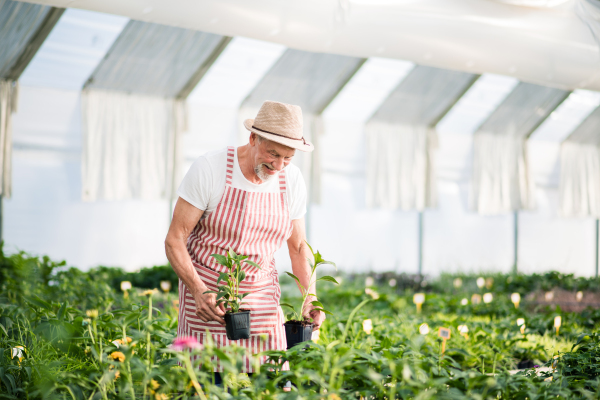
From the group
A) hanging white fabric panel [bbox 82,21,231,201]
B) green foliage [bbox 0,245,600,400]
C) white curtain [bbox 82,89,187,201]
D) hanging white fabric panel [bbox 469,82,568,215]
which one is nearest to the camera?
green foliage [bbox 0,245,600,400]

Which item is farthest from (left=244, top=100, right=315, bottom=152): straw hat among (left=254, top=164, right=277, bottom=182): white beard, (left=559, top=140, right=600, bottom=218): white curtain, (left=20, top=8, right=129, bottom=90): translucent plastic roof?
(left=559, top=140, right=600, bottom=218): white curtain

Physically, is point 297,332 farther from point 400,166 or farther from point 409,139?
point 409,139

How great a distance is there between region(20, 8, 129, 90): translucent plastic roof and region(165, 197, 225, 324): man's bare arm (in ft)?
11.1

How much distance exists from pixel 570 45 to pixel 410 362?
101 inches

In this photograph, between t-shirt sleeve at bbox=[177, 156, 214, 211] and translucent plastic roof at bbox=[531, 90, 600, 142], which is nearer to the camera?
t-shirt sleeve at bbox=[177, 156, 214, 211]

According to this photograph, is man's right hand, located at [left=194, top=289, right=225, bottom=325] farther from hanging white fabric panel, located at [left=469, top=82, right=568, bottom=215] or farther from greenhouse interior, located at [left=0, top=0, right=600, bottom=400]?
hanging white fabric panel, located at [left=469, top=82, right=568, bottom=215]

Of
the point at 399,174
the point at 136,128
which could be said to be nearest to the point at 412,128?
the point at 399,174

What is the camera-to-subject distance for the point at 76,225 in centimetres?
587

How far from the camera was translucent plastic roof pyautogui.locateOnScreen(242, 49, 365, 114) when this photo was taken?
581cm

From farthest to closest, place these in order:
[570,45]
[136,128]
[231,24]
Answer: [136,128] → [570,45] → [231,24]

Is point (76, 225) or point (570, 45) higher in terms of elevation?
point (570, 45)

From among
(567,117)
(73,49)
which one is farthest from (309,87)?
(567,117)

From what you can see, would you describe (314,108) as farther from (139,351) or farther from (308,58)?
(139,351)

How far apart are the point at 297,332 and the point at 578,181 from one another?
8.29m
